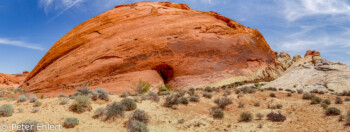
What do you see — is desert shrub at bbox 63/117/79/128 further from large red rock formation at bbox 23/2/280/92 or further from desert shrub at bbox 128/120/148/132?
large red rock formation at bbox 23/2/280/92

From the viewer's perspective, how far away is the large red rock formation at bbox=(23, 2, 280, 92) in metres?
16.8

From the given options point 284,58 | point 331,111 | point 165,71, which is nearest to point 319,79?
point 331,111

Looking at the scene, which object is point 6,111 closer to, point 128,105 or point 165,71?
point 128,105

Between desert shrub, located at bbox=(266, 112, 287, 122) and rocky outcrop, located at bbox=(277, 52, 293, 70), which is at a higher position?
rocky outcrop, located at bbox=(277, 52, 293, 70)

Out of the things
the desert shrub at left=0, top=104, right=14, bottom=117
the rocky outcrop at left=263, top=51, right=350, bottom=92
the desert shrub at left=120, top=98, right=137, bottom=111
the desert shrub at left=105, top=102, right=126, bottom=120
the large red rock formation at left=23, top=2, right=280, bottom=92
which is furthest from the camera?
the large red rock formation at left=23, top=2, right=280, bottom=92

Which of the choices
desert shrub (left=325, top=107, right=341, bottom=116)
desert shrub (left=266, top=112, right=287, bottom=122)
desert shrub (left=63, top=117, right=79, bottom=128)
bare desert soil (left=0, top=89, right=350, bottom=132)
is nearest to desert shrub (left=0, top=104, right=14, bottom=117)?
bare desert soil (left=0, top=89, right=350, bottom=132)

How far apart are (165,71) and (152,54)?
198 cm

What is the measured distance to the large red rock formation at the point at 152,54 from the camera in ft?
55.1

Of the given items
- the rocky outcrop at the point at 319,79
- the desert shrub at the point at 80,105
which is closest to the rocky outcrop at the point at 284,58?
the rocky outcrop at the point at 319,79

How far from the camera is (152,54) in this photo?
17422 millimetres

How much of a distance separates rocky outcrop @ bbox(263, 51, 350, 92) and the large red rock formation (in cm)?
335

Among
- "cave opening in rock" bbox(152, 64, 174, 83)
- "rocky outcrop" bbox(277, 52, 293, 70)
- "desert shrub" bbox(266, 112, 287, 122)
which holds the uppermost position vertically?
"rocky outcrop" bbox(277, 52, 293, 70)

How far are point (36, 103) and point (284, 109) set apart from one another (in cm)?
1027

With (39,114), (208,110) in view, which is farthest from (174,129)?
(39,114)
